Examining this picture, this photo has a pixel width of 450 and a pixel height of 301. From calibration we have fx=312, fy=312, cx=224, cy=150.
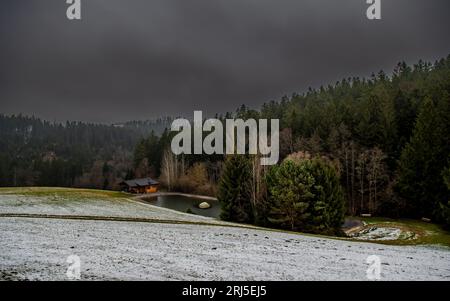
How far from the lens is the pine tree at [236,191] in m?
41.9

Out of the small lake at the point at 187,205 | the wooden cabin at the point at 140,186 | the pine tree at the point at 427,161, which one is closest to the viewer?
the pine tree at the point at 427,161

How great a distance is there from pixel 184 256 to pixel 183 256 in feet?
0.17

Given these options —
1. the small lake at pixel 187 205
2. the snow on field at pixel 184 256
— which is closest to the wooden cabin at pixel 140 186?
the small lake at pixel 187 205

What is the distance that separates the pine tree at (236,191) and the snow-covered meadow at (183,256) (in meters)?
18.0

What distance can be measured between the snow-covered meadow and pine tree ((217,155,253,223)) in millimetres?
18050

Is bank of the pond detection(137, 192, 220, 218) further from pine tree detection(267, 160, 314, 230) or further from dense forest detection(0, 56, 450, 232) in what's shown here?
pine tree detection(267, 160, 314, 230)

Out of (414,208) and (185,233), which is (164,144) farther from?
(185,233)

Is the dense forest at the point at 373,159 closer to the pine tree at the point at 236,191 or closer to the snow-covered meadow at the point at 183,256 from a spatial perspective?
the pine tree at the point at 236,191

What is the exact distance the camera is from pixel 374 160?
54.1 m

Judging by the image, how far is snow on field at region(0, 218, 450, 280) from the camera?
13047 millimetres

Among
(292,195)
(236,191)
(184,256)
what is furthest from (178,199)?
(184,256)

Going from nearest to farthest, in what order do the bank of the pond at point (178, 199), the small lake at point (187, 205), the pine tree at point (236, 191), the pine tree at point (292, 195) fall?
the pine tree at point (292, 195) → the pine tree at point (236, 191) → the small lake at point (187, 205) → the bank of the pond at point (178, 199)
